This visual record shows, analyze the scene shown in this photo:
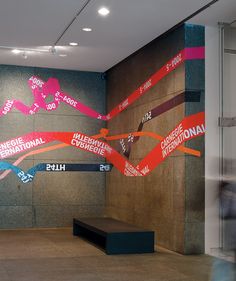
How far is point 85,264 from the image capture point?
21.0ft

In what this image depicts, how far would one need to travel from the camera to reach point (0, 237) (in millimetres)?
8797

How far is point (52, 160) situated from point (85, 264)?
4152 millimetres

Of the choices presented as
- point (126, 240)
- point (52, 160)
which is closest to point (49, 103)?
point (52, 160)

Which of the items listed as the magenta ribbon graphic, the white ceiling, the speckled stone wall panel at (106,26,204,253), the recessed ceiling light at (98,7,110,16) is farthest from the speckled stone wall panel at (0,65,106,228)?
the recessed ceiling light at (98,7,110,16)

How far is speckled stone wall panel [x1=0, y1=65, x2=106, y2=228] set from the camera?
9977 millimetres

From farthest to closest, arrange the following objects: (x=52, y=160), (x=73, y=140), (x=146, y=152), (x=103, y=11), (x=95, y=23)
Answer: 1. (x=73, y=140)
2. (x=52, y=160)
3. (x=146, y=152)
4. (x=95, y=23)
5. (x=103, y=11)

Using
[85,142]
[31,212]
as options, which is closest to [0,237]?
[31,212]

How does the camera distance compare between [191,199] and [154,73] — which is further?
[154,73]

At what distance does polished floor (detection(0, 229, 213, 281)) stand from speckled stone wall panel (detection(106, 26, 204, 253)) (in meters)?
0.56

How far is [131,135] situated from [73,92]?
1.98 m

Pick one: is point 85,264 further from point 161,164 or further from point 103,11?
point 103,11

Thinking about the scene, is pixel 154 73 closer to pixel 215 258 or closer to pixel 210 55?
pixel 210 55

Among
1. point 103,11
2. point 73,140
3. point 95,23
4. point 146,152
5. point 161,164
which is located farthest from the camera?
point 73,140

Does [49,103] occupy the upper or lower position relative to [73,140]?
upper
